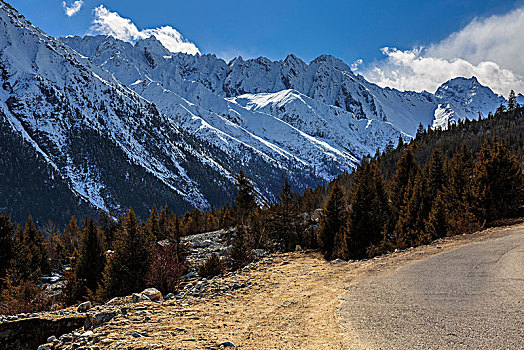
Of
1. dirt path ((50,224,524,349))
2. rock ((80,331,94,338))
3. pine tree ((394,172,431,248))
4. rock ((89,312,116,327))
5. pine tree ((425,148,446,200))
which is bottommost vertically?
dirt path ((50,224,524,349))

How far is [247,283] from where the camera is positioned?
44.5 ft

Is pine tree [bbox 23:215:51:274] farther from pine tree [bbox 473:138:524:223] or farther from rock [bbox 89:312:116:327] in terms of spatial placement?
pine tree [bbox 473:138:524:223]

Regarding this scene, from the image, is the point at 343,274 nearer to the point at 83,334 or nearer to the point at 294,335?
the point at 294,335

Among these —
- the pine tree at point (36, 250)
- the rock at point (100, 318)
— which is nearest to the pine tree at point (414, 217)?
the rock at point (100, 318)

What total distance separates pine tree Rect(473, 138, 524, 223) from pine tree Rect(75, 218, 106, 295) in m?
28.2

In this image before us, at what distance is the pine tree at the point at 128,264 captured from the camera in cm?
1872

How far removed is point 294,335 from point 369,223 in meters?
14.5

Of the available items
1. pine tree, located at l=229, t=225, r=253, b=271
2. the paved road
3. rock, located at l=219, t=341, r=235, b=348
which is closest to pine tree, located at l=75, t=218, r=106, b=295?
pine tree, located at l=229, t=225, r=253, b=271

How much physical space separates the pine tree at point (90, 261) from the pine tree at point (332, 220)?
59.7ft

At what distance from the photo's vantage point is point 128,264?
763 inches

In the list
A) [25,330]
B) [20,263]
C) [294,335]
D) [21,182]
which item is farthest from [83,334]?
[21,182]

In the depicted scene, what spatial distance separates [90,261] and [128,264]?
927cm

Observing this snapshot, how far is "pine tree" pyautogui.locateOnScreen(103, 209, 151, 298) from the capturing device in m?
18.7

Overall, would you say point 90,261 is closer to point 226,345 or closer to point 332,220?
point 332,220
